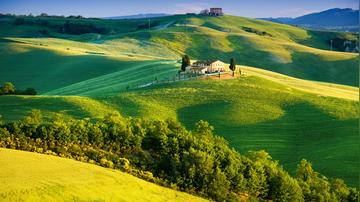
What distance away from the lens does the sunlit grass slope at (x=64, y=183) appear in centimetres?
3578

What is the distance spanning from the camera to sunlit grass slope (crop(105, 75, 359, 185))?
2771 inches

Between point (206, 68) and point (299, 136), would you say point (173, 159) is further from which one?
point (206, 68)

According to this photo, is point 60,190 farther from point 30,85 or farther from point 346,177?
point 30,85

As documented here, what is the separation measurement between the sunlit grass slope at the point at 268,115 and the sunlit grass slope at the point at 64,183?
26.8 meters

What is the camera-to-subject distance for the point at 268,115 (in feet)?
278

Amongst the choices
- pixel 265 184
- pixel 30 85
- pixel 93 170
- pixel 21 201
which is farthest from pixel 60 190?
pixel 30 85

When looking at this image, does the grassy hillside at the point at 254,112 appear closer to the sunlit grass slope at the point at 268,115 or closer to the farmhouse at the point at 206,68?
the sunlit grass slope at the point at 268,115

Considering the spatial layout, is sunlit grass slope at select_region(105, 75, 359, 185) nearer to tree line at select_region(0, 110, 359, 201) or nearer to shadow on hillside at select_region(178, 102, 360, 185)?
shadow on hillside at select_region(178, 102, 360, 185)

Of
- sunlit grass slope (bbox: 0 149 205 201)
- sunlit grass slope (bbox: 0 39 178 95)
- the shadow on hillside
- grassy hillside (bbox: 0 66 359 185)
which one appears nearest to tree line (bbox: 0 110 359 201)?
sunlit grass slope (bbox: 0 149 205 201)

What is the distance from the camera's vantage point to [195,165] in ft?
169

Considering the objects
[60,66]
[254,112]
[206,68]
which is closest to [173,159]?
[254,112]

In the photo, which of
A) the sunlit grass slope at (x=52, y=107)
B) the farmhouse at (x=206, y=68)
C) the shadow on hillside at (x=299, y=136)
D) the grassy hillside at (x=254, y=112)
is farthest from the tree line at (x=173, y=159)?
the farmhouse at (x=206, y=68)

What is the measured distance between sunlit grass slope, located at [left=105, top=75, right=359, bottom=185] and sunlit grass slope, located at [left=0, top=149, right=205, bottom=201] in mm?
26843

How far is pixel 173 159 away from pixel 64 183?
632 inches
